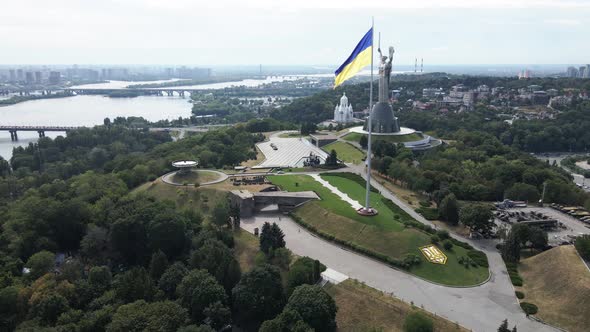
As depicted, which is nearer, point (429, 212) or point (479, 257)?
point (479, 257)

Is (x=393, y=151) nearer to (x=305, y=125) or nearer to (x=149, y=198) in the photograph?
(x=305, y=125)

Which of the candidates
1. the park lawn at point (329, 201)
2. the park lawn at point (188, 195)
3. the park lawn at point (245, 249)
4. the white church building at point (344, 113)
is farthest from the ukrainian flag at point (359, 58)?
the white church building at point (344, 113)

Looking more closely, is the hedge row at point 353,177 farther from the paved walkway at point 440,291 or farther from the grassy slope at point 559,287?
the grassy slope at point 559,287

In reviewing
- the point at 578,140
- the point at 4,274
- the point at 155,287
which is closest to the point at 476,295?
the point at 155,287

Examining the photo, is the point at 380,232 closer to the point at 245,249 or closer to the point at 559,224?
the point at 245,249

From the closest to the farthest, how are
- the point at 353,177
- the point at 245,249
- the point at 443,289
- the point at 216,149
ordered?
the point at 443,289
the point at 245,249
the point at 353,177
the point at 216,149

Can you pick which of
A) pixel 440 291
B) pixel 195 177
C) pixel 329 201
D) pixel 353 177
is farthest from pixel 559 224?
pixel 195 177
